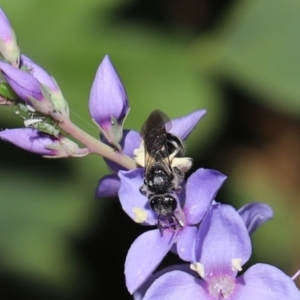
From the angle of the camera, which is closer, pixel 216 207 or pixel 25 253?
pixel 216 207

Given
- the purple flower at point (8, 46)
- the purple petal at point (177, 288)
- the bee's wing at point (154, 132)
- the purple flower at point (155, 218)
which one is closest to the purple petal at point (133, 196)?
the purple flower at point (155, 218)

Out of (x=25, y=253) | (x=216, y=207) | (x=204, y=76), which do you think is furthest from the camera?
(x=204, y=76)

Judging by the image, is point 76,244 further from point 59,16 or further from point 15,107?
point 15,107

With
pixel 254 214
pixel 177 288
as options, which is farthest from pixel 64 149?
pixel 254 214

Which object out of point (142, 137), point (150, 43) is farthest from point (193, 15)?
point (142, 137)

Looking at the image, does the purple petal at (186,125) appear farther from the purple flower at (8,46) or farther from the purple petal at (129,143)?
the purple flower at (8,46)
